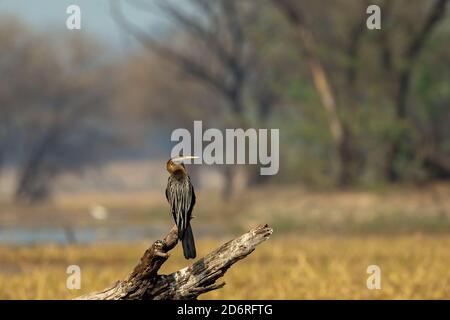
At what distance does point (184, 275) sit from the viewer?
31.7ft

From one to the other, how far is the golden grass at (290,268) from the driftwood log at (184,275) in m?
6.24

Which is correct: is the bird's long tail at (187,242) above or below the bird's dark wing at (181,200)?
below

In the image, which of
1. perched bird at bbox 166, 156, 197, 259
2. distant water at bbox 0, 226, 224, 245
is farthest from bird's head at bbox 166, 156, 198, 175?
distant water at bbox 0, 226, 224, 245

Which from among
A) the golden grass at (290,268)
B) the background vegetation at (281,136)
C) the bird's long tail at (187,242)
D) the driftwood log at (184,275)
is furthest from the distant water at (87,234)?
the bird's long tail at (187,242)

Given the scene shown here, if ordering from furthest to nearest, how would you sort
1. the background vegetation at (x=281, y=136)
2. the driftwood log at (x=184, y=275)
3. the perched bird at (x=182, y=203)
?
the background vegetation at (x=281, y=136) < the driftwood log at (x=184, y=275) < the perched bird at (x=182, y=203)

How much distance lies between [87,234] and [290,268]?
17.5 metres

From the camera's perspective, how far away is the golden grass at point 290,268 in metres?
16.6

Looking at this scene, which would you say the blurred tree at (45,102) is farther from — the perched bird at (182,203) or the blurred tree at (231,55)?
the perched bird at (182,203)

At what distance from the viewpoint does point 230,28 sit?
178 feet

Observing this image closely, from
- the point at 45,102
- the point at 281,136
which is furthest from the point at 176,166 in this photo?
the point at 45,102

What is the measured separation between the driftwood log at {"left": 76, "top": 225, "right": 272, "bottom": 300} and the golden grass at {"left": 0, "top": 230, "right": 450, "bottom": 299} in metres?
6.24

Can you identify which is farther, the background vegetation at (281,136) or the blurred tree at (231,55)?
the blurred tree at (231,55)

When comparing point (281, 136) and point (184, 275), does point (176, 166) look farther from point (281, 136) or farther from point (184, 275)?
point (281, 136)
